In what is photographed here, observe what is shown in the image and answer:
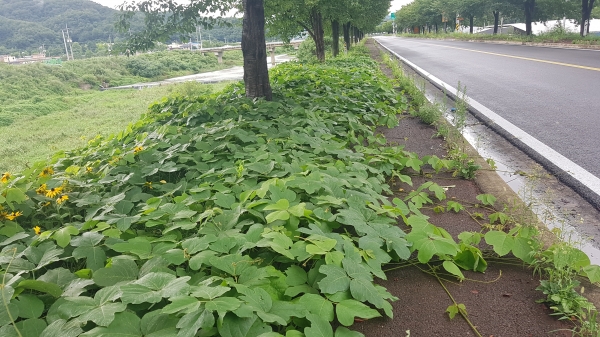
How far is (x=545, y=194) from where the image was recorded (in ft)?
9.61

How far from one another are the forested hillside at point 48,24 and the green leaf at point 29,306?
206 ft

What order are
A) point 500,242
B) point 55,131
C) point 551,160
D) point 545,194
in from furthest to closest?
point 55,131
point 551,160
point 545,194
point 500,242

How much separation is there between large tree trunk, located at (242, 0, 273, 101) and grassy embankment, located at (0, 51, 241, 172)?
2.41m

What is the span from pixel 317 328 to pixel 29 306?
1.04 m

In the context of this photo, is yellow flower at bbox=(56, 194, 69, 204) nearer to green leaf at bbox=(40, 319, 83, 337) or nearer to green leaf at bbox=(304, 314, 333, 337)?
Answer: green leaf at bbox=(40, 319, 83, 337)

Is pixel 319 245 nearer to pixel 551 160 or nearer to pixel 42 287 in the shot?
pixel 42 287

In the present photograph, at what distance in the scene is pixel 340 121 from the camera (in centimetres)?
450

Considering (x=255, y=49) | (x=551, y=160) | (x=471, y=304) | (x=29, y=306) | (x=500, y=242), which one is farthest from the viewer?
(x=255, y=49)

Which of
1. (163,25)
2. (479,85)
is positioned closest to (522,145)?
(479,85)

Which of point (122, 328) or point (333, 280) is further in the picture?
point (333, 280)

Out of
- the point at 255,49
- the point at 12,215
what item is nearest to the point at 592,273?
the point at 12,215

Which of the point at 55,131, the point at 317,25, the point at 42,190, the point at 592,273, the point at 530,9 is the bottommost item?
the point at 55,131

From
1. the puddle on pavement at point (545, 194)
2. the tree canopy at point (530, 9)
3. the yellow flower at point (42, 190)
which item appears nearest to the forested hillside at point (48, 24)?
the tree canopy at point (530, 9)

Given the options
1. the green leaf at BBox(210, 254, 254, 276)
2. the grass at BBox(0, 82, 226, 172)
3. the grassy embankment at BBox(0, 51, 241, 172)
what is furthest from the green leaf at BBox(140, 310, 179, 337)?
the grass at BBox(0, 82, 226, 172)
